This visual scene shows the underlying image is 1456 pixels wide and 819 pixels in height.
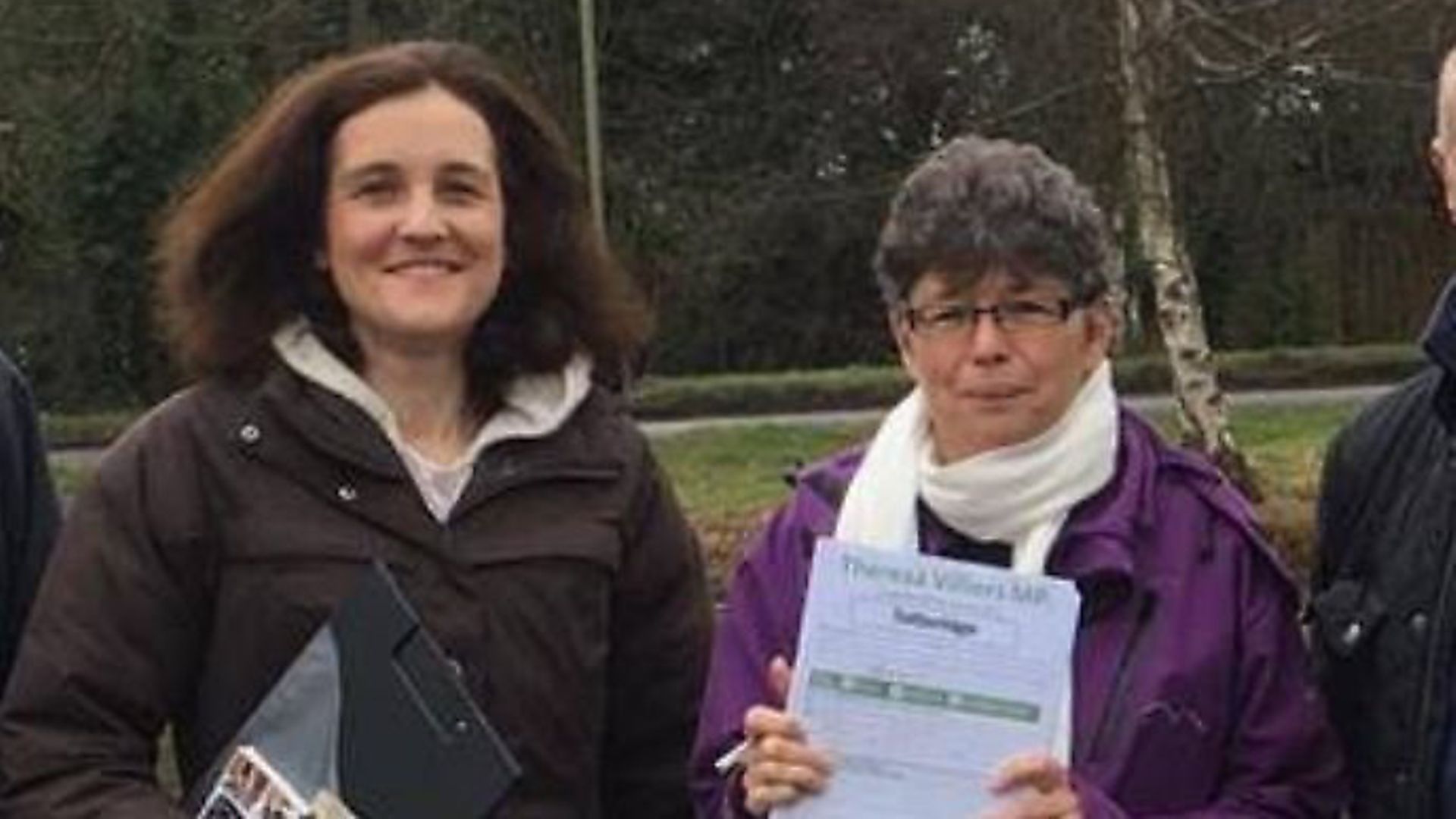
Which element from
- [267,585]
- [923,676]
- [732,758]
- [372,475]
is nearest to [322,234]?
[372,475]

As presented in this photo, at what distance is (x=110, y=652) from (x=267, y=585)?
0.21 meters

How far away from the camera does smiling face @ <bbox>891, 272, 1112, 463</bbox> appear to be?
3.15 m

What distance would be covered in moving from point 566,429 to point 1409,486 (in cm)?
111

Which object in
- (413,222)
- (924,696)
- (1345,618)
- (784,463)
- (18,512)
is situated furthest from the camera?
(784,463)

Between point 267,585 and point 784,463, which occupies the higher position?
point 267,585

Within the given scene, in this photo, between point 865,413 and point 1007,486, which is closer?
point 1007,486

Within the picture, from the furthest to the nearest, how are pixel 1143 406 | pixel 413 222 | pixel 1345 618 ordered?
pixel 1143 406, pixel 1345 618, pixel 413 222

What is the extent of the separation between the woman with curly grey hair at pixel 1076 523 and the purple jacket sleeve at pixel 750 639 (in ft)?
0.06

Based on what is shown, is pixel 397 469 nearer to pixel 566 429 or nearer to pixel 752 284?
pixel 566 429

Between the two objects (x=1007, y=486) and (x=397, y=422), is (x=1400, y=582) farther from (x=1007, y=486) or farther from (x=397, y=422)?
(x=397, y=422)

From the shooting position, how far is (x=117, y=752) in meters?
3.21

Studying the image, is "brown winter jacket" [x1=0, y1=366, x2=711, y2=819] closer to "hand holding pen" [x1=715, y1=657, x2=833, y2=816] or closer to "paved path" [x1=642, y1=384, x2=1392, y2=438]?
"hand holding pen" [x1=715, y1=657, x2=833, y2=816]

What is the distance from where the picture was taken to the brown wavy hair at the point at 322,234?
3.40 meters

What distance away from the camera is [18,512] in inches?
141
